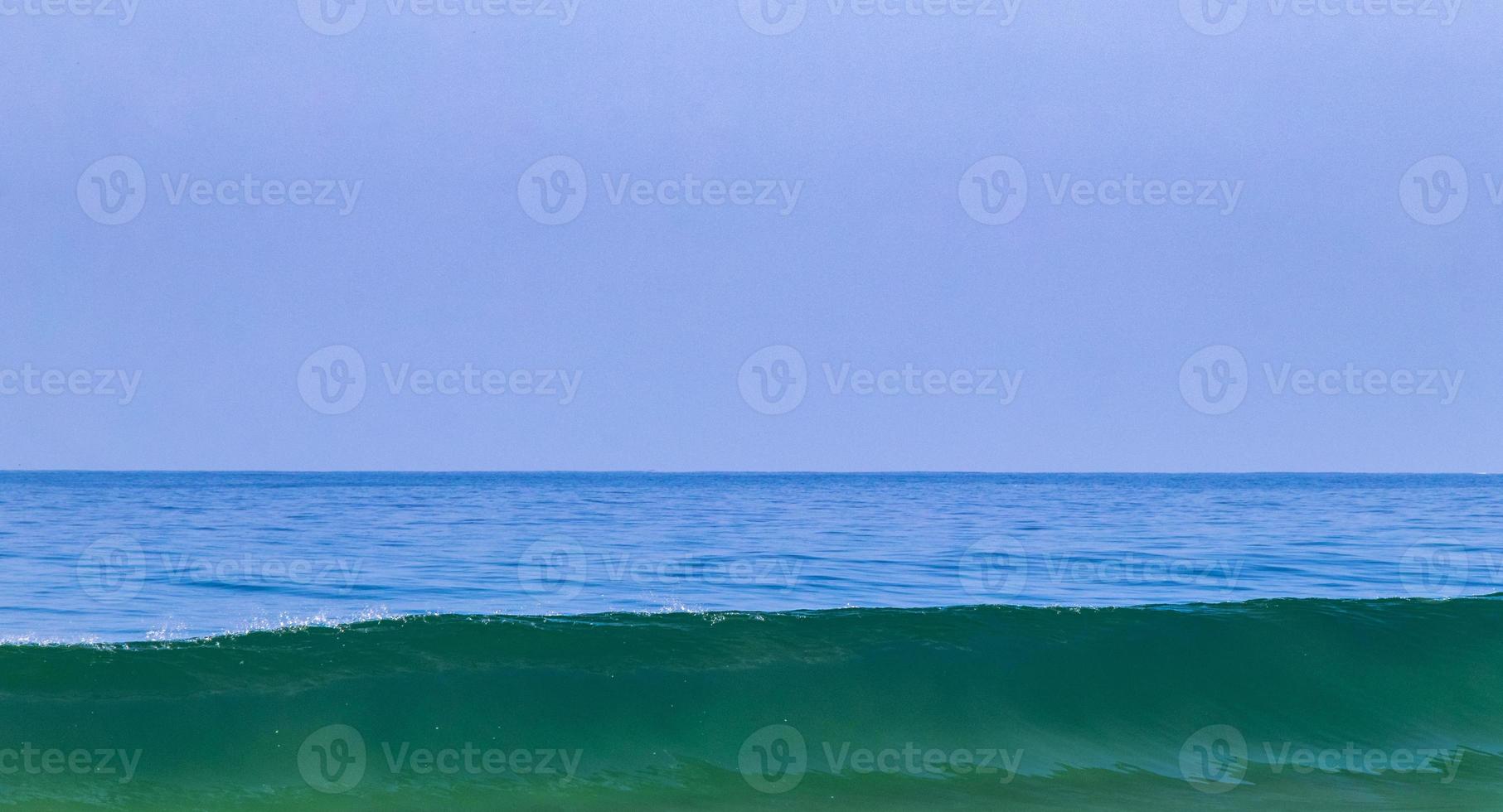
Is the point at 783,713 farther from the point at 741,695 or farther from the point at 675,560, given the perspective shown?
the point at 675,560

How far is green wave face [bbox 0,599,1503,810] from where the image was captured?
26.6 feet

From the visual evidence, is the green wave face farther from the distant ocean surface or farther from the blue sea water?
the blue sea water

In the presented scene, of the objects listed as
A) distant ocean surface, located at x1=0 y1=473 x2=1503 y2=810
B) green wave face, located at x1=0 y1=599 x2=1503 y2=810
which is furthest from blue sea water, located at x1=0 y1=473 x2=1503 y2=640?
green wave face, located at x1=0 y1=599 x2=1503 y2=810

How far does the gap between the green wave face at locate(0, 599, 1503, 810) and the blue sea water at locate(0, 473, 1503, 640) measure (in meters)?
1.53

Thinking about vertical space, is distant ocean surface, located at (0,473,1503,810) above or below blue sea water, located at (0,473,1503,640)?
below

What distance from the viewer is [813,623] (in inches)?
428

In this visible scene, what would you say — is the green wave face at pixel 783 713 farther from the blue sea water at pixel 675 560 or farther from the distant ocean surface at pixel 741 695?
the blue sea water at pixel 675 560

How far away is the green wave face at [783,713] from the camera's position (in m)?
8.09

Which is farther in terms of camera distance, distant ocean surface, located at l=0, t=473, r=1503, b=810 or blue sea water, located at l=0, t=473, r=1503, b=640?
blue sea water, located at l=0, t=473, r=1503, b=640

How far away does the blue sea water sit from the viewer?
14.5 metres

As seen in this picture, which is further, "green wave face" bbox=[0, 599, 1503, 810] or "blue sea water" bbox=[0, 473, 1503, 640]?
"blue sea water" bbox=[0, 473, 1503, 640]

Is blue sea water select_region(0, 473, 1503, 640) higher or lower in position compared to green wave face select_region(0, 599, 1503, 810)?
higher

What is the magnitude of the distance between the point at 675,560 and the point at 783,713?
34.4ft

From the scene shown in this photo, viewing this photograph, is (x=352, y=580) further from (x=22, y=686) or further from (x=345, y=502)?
(x=345, y=502)
